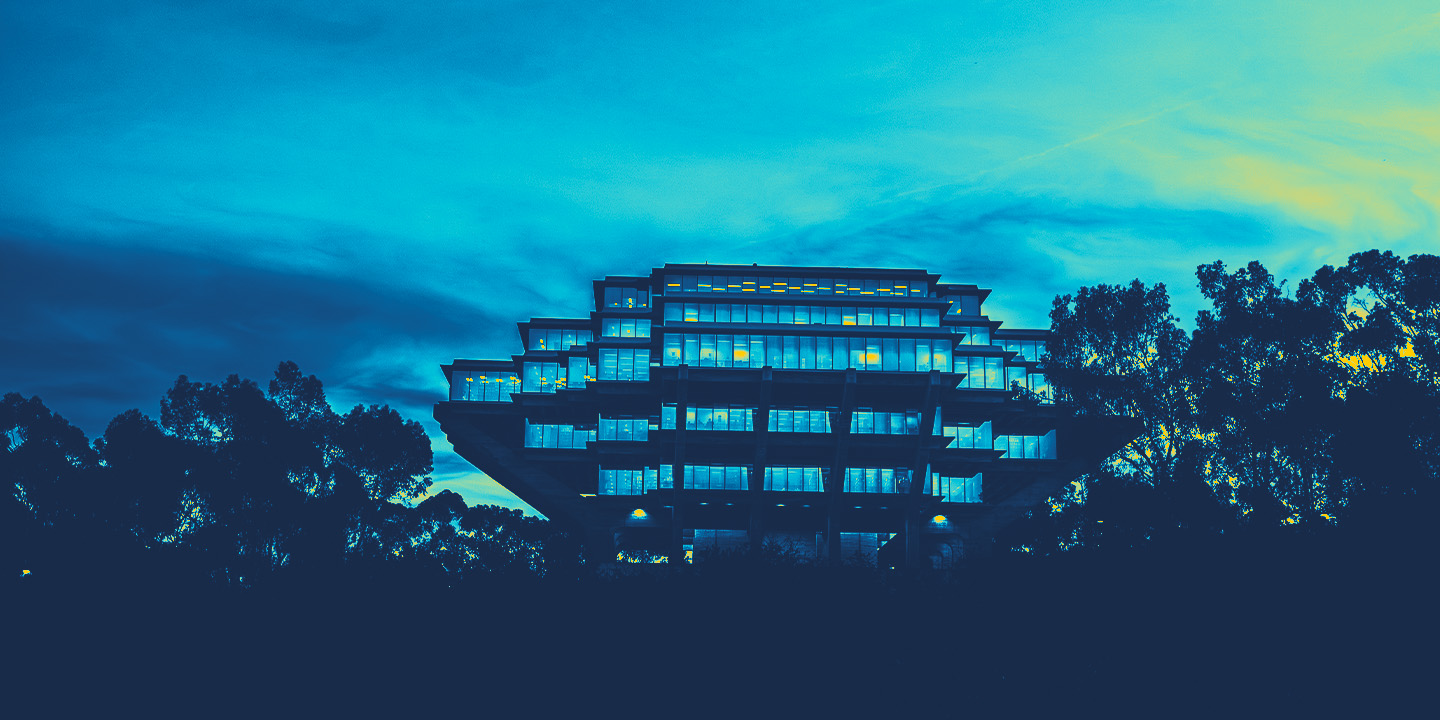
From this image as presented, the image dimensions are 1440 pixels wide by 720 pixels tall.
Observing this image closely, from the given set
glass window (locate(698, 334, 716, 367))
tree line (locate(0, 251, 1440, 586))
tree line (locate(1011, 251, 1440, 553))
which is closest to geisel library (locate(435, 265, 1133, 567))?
glass window (locate(698, 334, 716, 367))

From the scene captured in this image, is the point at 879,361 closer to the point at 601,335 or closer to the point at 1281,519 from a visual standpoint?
the point at 601,335

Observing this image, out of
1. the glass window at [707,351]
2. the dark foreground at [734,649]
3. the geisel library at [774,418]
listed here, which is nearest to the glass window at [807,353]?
the geisel library at [774,418]

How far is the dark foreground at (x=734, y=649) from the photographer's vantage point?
27.5 metres

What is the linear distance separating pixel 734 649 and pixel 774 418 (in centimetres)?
5836

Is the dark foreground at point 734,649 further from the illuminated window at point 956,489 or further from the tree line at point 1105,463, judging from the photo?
the illuminated window at point 956,489

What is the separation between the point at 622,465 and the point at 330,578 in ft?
200

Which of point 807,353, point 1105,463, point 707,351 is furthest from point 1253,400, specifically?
point 707,351

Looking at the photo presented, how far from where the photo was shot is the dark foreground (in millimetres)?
27531

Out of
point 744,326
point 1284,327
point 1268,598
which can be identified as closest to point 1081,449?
point 744,326

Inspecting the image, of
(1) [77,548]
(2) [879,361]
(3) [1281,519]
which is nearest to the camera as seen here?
(3) [1281,519]

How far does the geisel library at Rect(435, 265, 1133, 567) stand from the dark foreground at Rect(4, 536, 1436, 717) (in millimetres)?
48176

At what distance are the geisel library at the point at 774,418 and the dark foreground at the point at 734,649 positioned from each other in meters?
48.2

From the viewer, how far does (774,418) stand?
8581cm

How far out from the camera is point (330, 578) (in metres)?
34.1
